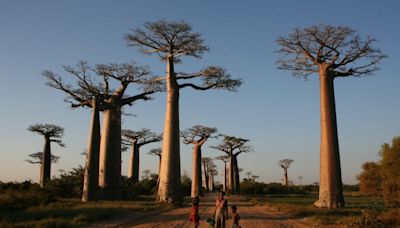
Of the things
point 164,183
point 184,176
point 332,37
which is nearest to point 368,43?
point 332,37

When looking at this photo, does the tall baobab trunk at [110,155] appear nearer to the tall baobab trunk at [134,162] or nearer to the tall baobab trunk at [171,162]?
the tall baobab trunk at [171,162]

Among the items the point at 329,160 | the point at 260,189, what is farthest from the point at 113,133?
the point at 260,189

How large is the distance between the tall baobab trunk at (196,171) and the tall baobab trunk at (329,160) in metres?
19.6

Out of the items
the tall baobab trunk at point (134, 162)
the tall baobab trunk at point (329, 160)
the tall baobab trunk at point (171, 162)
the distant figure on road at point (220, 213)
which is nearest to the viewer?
the distant figure on road at point (220, 213)

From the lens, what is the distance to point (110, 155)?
78.2 feet

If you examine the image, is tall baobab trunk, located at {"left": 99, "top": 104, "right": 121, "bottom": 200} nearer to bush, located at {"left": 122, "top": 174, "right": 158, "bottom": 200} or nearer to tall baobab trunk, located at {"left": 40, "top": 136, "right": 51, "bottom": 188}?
bush, located at {"left": 122, "top": 174, "right": 158, "bottom": 200}

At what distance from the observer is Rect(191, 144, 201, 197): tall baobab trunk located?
36375 millimetres

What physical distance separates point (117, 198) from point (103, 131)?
12.6ft

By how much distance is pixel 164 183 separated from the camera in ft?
68.7

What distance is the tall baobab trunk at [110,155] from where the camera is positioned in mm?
23594

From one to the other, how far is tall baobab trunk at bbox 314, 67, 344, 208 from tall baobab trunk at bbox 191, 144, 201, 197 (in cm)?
1959

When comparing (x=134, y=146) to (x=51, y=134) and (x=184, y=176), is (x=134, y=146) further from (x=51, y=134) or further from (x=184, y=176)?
(x=184, y=176)

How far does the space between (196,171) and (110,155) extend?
14300 millimetres

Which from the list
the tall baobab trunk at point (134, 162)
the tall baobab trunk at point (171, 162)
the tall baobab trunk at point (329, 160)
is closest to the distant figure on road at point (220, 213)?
the tall baobab trunk at point (329, 160)
